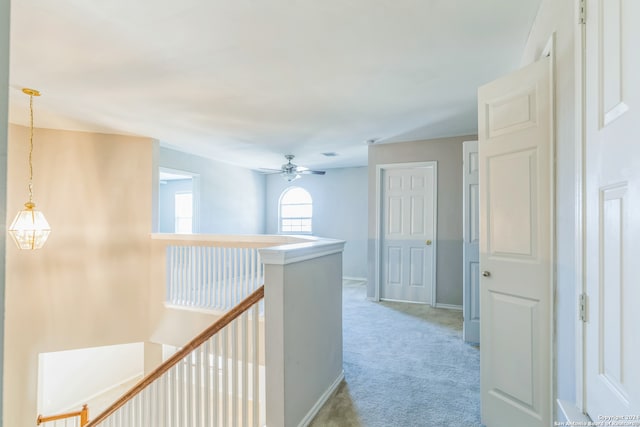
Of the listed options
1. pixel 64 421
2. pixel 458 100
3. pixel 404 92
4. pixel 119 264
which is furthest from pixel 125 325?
pixel 458 100

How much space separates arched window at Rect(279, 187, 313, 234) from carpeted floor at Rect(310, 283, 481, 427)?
3685 millimetres

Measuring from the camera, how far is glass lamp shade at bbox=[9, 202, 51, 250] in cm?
293

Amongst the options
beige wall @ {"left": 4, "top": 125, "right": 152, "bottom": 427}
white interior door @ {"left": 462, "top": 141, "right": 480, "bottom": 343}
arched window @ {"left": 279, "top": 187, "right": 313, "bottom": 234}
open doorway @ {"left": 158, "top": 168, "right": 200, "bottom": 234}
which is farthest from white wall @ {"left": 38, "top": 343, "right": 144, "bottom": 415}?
white interior door @ {"left": 462, "top": 141, "right": 480, "bottom": 343}

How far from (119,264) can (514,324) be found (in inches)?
185

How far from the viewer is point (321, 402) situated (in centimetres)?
204

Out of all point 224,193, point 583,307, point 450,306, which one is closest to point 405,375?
point 583,307

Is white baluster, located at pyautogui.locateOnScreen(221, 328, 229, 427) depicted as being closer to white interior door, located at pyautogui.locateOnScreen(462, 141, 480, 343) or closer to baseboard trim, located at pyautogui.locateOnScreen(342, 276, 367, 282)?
white interior door, located at pyautogui.locateOnScreen(462, 141, 480, 343)

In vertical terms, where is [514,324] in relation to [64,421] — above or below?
above

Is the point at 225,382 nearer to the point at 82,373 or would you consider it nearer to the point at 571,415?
the point at 571,415

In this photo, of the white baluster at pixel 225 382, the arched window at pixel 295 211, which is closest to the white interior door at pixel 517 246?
the white baluster at pixel 225 382

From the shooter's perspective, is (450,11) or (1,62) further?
(450,11)

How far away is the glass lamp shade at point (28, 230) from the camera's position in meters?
2.93

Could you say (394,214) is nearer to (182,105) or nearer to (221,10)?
(182,105)

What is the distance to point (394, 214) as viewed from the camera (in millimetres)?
4832
